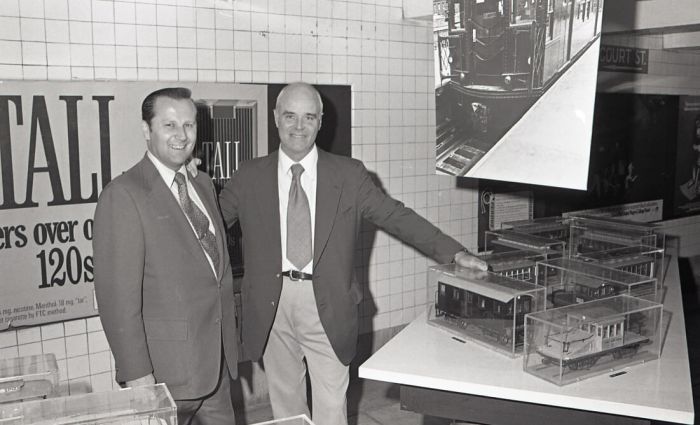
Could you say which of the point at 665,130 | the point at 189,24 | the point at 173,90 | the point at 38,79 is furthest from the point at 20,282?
the point at 665,130

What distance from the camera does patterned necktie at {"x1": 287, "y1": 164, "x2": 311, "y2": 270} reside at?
9.55 feet

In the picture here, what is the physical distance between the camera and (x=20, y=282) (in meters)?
3.10

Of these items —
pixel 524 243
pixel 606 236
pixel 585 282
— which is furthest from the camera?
pixel 606 236

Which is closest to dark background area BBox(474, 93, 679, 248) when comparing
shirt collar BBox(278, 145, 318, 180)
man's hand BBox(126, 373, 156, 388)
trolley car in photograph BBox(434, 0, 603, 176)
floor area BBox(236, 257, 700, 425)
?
floor area BBox(236, 257, 700, 425)

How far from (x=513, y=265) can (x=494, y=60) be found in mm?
918

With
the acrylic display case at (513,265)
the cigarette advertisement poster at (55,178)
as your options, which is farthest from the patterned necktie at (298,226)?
the cigarette advertisement poster at (55,178)

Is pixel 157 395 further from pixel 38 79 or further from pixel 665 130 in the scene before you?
pixel 665 130

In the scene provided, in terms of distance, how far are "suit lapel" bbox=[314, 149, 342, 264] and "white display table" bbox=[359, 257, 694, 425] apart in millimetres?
565

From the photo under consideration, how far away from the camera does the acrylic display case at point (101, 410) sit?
1.31m

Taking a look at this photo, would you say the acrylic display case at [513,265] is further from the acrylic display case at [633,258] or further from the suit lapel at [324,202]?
the suit lapel at [324,202]

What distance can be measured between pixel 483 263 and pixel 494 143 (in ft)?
1.72

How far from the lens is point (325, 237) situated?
2.94 m

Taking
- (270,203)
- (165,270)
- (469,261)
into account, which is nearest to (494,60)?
(469,261)

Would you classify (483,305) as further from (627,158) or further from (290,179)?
(627,158)
